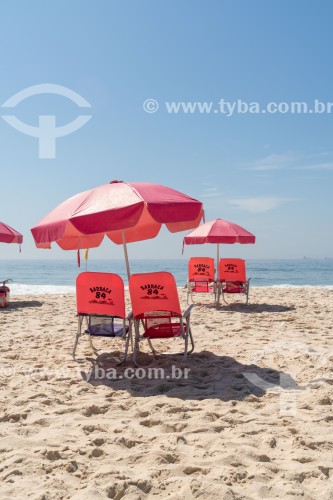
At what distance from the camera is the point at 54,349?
19.6 feet

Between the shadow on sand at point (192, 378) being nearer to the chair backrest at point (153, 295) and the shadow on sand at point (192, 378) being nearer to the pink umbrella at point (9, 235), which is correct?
the chair backrest at point (153, 295)

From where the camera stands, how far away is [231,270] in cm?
1032

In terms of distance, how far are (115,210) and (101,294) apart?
1222 millimetres

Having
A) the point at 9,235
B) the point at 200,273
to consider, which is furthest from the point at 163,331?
the point at 9,235

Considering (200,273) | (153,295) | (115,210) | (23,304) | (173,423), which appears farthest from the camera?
(23,304)

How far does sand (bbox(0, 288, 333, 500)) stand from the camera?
2570 millimetres

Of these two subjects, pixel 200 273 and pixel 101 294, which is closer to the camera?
pixel 101 294

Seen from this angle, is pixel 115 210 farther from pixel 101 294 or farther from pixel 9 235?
pixel 9 235

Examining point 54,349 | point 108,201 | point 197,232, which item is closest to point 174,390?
point 108,201

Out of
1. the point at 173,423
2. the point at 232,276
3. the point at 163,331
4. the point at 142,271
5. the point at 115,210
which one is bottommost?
the point at 142,271

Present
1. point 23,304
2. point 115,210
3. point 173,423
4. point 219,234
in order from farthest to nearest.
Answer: point 23,304
point 219,234
point 115,210
point 173,423

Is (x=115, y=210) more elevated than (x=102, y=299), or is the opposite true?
(x=115, y=210)

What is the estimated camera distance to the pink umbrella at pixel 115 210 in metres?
4.26

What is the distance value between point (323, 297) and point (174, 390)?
9464 millimetres
